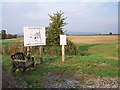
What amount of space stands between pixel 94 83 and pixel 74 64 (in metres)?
3.94

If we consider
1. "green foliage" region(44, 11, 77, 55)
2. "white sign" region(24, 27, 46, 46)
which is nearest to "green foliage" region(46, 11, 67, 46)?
"green foliage" region(44, 11, 77, 55)

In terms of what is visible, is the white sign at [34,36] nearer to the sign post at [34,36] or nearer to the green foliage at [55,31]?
the sign post at [34,36]

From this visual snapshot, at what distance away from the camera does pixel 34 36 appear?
47.6 feet

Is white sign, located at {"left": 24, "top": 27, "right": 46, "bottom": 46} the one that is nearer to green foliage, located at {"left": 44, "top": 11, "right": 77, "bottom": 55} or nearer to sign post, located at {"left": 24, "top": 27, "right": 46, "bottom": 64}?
sign post, located at {"left": 24, "top": 27, "right": 46, "bottom": 64}

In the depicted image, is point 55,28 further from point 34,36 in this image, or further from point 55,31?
point 34,36

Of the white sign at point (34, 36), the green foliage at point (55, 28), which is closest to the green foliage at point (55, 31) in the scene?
the green foliage at point (55, 28)

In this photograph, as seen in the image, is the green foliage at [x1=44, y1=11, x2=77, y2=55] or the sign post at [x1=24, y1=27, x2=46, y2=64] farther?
the green foliage at [x1=44, y1=11, x2=77, y2=55]

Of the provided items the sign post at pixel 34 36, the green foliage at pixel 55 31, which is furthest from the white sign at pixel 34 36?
the green foliage at pixel 55 31

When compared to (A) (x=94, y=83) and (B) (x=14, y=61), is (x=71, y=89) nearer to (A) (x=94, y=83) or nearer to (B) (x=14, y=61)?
(A) (x=94, y=83)

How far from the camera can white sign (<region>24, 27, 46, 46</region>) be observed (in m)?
14.2

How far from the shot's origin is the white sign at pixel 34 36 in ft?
46.6

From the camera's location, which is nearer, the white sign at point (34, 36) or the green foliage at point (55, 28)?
the white sign at point (34, 36)

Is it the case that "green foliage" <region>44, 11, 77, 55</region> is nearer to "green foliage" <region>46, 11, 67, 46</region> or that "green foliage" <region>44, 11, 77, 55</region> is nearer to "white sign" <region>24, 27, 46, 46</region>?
"green foliage" <region>46, 11, 67, 46</region>

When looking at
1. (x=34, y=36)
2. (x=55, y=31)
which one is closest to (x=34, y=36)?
(x=34, y=36)
